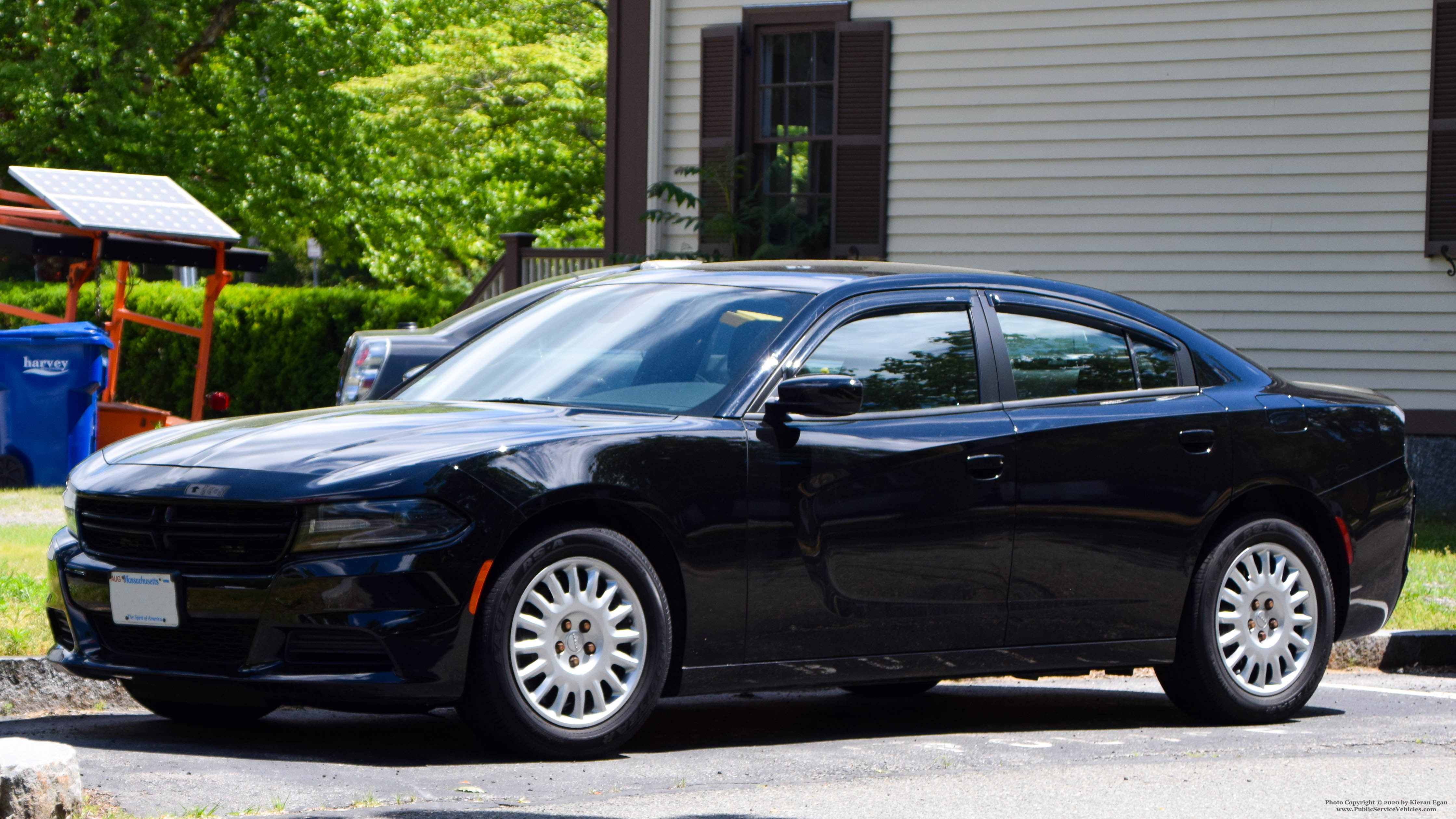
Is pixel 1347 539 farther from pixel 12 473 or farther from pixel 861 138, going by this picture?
pixel 12 473

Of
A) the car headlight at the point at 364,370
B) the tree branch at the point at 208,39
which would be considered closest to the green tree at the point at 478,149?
the tree branch at the point at 208,39

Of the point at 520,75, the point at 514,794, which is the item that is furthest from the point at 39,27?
the point at 514,794

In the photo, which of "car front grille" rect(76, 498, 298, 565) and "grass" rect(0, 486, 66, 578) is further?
"grass" rect(0, 486, 66, 578)

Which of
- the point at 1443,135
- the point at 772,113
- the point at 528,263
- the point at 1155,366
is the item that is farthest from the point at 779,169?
the point at 1155,366

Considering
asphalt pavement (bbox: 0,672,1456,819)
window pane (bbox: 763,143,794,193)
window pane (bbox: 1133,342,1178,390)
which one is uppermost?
window pane (bbox: 763,143,794,193)

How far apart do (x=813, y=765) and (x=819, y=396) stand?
1095 mm

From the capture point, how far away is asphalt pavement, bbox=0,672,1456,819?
4.82m

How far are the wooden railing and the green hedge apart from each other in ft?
14.0

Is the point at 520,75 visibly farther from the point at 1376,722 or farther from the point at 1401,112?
the point at 1376,722

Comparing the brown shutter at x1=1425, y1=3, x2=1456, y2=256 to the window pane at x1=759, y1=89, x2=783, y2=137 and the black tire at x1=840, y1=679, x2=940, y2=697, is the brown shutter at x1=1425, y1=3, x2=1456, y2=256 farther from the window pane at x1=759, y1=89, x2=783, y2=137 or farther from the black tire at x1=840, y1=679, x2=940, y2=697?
the black tire at x1=840, y1=679, x2=940, y2=697

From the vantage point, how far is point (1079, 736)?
251 inches

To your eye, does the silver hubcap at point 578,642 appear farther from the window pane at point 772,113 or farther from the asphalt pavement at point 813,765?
the window pane at point 772,113

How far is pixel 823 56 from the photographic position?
16.0 m

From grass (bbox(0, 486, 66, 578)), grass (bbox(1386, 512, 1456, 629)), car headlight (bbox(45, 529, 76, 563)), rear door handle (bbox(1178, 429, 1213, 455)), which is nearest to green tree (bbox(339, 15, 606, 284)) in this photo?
grass (bbox(0, 486, 66, 578))
